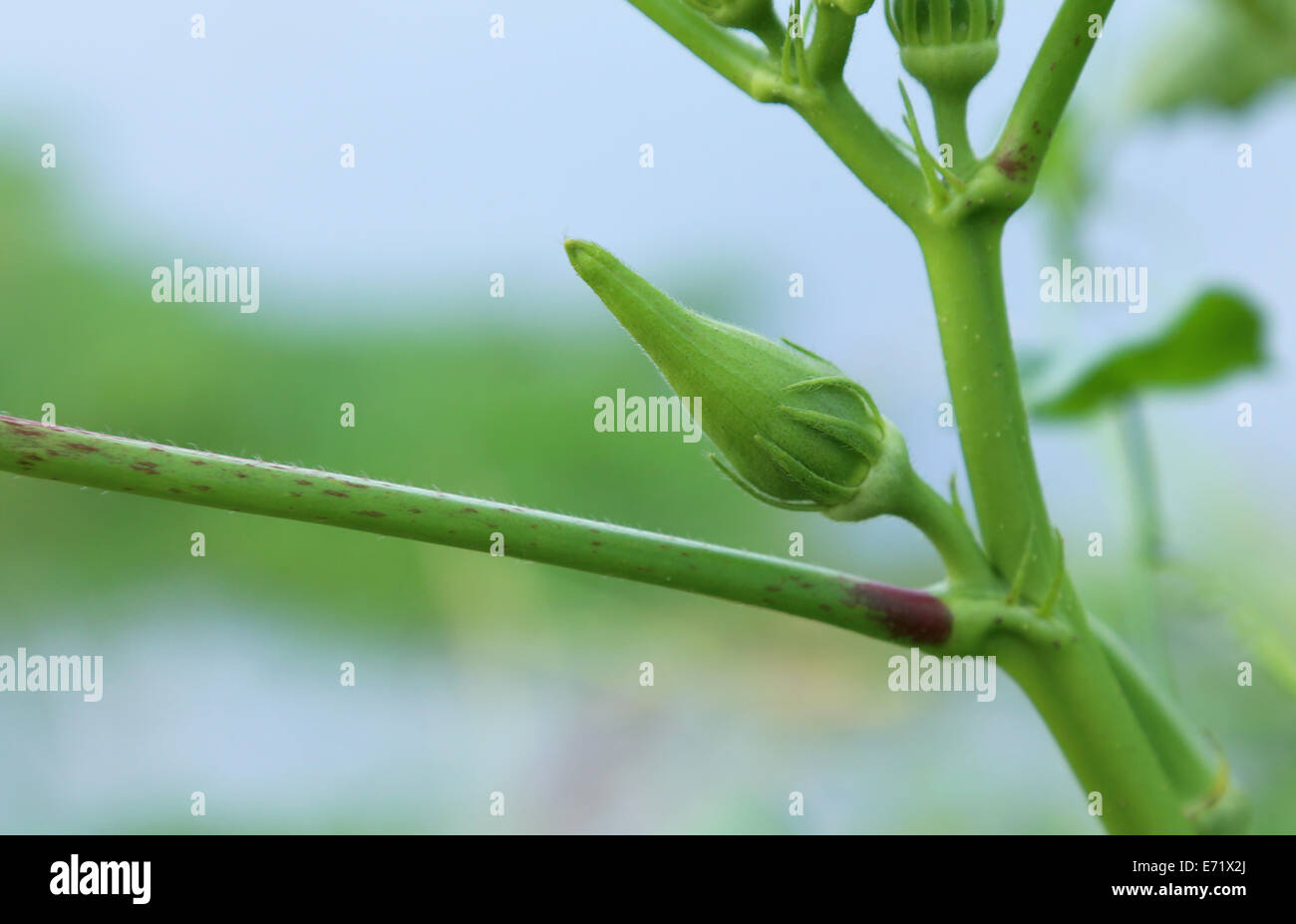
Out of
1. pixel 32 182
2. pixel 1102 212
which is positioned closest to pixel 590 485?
pixel 32 182

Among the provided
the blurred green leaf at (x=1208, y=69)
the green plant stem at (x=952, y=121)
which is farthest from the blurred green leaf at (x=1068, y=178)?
the green plant stem at (x=952, y=121)

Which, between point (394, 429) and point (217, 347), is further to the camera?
point (217, 347)

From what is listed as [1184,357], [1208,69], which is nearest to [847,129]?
[1184,357]

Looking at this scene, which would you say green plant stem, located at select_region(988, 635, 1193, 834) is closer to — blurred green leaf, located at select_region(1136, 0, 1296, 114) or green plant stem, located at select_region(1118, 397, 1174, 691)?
green plant stem, located at select_region(1118, 397, 1174, 691)

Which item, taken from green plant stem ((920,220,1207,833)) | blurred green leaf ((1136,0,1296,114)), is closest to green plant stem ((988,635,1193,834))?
green plant stem ((920,220,1207,833))

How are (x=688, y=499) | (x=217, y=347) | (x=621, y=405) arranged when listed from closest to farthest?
(x=621, y=405)
(x=688, y=499)
(x=217, y=347)

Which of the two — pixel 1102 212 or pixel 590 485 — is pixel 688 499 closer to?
pixel 590 485

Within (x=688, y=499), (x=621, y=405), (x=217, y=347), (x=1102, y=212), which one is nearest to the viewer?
Answer: (x=621, y=405)
